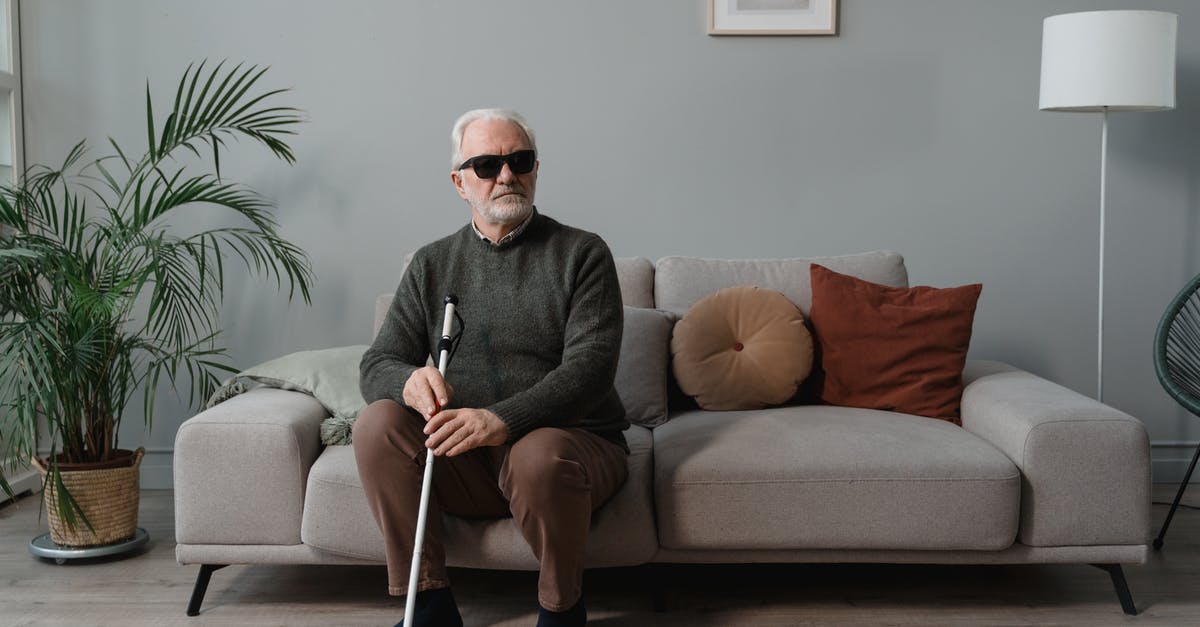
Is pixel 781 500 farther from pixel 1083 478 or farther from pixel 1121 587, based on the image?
pixel 1121 587

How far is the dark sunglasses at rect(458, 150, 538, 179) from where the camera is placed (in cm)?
227

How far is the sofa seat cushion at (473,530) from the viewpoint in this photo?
87.7 inches

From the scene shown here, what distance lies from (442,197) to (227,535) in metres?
1.45

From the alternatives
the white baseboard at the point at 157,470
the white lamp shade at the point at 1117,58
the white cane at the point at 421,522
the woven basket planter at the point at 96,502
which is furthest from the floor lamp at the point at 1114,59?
the white baseboard at the point at 157,470

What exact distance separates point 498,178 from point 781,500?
937 mm

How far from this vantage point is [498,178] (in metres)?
2.28

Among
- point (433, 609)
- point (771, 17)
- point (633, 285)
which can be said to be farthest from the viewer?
point (771, 17)

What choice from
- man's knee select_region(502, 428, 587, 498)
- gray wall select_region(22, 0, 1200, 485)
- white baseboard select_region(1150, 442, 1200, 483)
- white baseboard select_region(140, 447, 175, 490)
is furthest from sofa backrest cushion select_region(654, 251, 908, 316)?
white baseboard select_region(140, 447, 175, 490)

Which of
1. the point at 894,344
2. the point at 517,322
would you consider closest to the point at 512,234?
the point at 517,322

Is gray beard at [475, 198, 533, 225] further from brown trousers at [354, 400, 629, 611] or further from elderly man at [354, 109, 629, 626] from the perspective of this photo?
brown trousers at [354, 400, 629, 611]

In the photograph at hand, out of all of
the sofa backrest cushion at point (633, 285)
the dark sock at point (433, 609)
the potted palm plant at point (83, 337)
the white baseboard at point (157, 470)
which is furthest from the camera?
the white baseboard at point (157, 470)

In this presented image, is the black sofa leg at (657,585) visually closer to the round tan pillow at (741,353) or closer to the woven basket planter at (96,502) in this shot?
the round tan pillow at (741,353)

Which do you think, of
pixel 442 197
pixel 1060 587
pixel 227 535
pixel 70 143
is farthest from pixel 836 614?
pixel 70 143

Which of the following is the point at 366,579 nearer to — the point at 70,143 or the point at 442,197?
the point at 442,197
